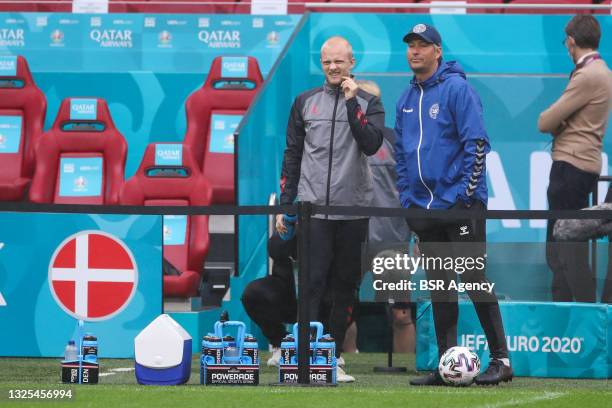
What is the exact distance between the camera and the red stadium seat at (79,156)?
10.3 m

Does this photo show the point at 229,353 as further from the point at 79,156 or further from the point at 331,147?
the point at 79,156

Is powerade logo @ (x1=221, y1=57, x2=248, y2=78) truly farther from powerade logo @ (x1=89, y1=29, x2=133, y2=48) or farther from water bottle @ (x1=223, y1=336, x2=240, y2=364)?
water bottle @ (x1=223, y1=336, x2=240, y2=364)

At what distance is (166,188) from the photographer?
9.52m

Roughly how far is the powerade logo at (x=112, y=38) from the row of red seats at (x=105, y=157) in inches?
31.5

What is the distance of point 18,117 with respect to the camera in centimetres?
1082

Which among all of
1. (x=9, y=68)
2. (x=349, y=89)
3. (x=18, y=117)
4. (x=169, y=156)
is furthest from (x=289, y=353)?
(x=9, y=68)

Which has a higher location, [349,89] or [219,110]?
[219,110]

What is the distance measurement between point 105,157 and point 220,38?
1827 mm

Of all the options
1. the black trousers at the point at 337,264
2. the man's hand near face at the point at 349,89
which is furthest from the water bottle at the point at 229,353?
the man's hand near face at the point at 349,89

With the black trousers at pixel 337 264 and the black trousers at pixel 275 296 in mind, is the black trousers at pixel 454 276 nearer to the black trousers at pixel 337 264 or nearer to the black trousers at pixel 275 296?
the black trousers at pixel 337 264

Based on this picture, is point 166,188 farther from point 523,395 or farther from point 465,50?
point 523,395

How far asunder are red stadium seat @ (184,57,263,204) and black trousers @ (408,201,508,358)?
451 cm

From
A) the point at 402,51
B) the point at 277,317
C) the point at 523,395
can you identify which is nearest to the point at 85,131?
the point at 402,51

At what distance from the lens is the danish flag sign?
6582 millimetres
